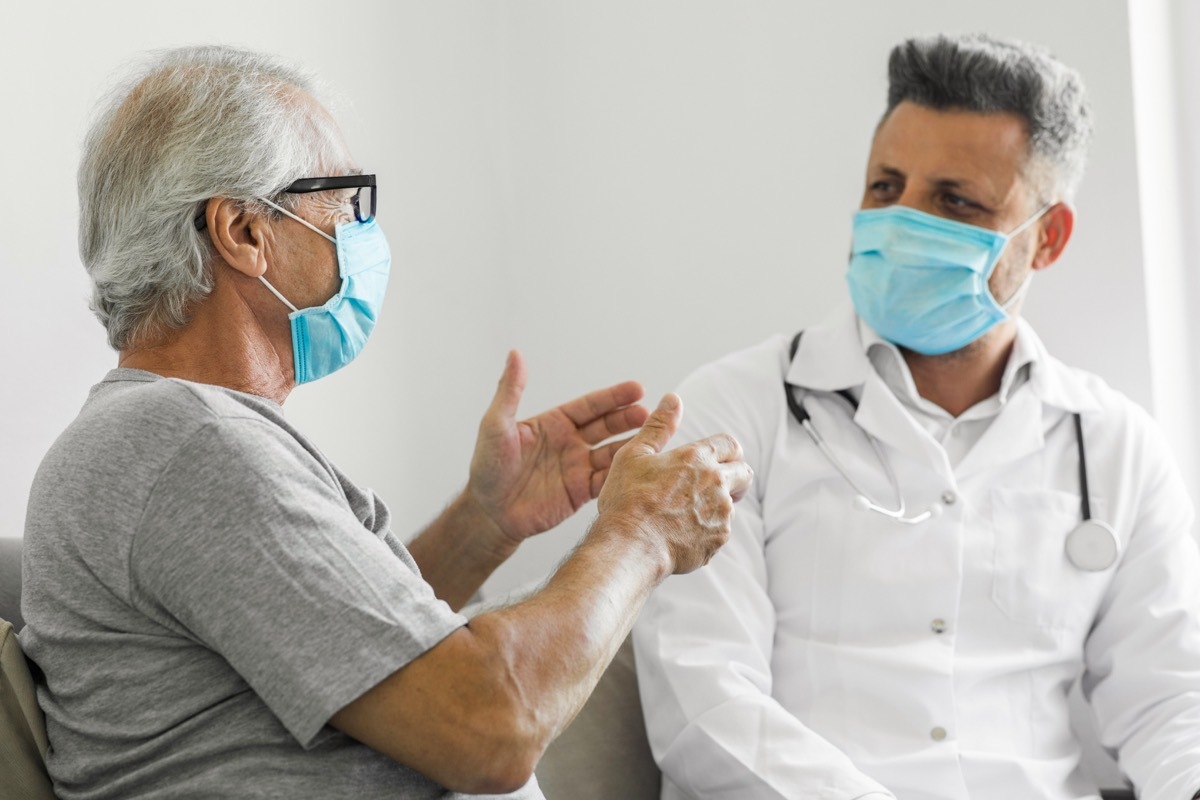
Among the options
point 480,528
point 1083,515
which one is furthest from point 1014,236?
point 480,528

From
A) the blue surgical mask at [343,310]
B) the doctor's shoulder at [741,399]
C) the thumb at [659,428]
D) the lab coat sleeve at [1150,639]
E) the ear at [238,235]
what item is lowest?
the lab coat sleeve at [1150,639]

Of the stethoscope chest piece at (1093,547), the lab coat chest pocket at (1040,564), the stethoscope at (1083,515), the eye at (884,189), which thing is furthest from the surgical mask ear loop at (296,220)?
the stethoscope chest piece at (1093,547)

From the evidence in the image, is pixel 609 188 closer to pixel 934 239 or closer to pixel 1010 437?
pixel 934 239

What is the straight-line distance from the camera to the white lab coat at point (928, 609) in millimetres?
1746

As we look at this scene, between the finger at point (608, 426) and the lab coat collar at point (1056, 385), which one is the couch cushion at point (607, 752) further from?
the lab coat collar at point (1056, 385)

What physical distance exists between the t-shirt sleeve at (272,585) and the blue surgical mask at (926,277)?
1.12 meters

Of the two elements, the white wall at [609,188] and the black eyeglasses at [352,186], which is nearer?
the black eyeglasses at [352,186]

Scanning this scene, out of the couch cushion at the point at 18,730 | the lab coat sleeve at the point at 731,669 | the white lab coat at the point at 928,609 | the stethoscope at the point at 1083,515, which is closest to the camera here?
the couch cushion at the point at 18,730

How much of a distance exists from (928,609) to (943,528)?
13 cm

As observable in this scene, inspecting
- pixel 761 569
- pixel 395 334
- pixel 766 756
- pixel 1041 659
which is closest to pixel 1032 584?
pixel 1041 659

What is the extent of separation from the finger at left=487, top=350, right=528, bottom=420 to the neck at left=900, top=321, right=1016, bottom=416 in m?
0.74

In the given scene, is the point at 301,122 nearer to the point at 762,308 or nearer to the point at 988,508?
the point at 988,508

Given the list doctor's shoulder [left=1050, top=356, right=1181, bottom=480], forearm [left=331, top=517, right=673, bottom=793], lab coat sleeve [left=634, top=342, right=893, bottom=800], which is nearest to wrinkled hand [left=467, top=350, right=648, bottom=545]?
lab coat sleeve [left=634, top=342, right=893, bottom=800]

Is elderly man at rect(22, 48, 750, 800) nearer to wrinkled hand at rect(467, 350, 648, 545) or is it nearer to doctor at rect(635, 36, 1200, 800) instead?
wrinkled hand at rect(467, 350, 648, 545)
